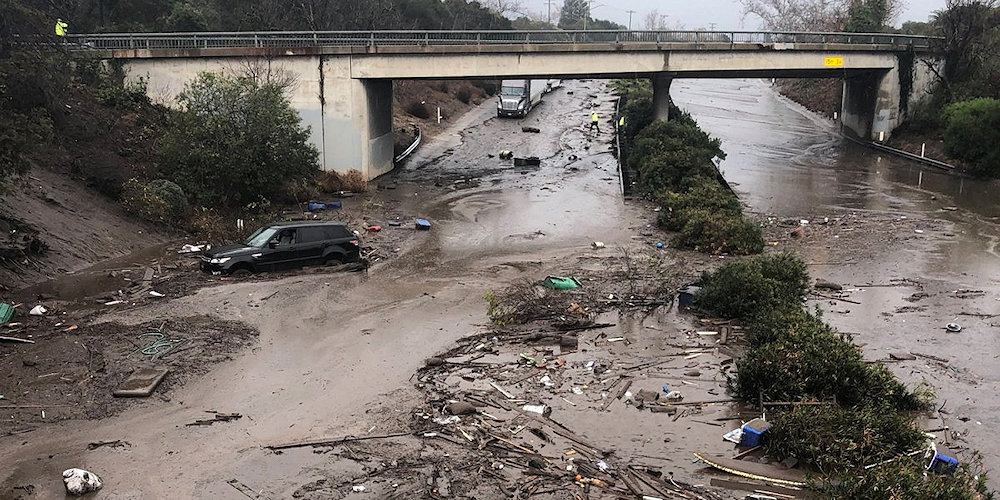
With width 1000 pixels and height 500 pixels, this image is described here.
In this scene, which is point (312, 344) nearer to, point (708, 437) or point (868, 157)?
point (708, 437)

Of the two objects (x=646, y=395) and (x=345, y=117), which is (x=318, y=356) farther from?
(x=345, y=117)

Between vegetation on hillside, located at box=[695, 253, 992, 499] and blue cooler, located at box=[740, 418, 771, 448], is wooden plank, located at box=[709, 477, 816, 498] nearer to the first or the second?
vegetation on hillside, located at box=[695, 253, 992, 499]

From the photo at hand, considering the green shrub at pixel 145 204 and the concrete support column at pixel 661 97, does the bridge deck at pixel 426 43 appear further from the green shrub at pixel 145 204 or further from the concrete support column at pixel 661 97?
the green shrub at pixel 145 204

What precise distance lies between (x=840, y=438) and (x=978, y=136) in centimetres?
3363

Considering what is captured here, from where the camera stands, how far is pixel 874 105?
48.8 m

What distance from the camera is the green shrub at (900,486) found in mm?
8695

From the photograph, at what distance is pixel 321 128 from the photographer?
114 ft

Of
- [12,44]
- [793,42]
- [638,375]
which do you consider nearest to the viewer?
[638,375]

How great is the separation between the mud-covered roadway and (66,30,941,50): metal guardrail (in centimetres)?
1055

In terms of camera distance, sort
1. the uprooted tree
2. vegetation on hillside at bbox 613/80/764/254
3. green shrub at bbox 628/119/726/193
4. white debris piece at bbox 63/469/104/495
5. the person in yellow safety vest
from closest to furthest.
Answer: white debris piece at bbox 63/469/104/495
vegetation on hillside at bbox 613/80/764/254
the uprooted tree
green shrub at bbox 628/119/726/193
the person in yellow safety vest

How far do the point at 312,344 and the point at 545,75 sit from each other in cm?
2575

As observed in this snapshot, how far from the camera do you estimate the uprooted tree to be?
26.5m

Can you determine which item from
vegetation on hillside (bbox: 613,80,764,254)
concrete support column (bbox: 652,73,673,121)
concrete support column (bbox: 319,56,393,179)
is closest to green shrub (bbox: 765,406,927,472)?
vegetation on hillside (bbox: 613,80,764,254)

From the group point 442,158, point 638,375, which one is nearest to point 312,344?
point 638,375
